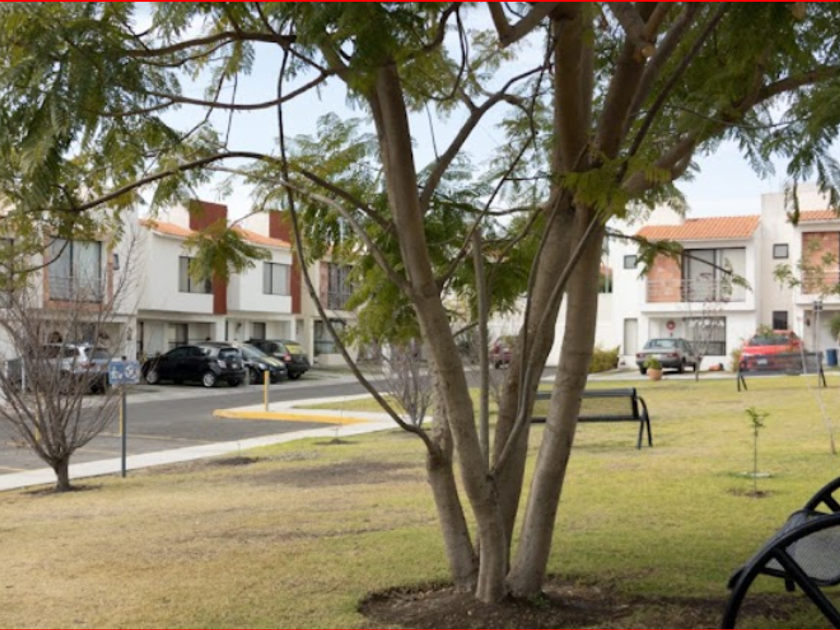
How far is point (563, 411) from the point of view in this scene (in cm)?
557

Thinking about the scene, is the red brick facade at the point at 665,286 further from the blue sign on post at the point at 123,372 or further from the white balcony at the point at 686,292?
the blue sign on post at the point at 123,372

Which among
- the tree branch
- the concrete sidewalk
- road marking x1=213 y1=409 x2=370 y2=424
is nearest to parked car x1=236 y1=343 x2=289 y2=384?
the concrete sidewalk

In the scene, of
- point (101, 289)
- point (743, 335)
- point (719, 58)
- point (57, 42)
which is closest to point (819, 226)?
point (743, 335)

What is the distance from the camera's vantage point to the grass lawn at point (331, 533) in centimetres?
591

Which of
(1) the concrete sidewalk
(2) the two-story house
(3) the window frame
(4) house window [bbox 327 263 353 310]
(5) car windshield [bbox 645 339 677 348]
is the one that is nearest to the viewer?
(4) house window [bbox 327 263 353 310]

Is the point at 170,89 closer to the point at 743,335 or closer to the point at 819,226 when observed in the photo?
the point at 819,226

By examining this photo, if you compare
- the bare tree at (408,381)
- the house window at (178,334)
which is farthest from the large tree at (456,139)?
the house window at (178,334)

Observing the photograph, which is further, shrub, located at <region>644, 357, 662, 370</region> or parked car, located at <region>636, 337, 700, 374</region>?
parked car, located at <region>636, 337, 700, 374</region>

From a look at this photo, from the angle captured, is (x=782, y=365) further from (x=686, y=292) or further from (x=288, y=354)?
(x=288, y=354)

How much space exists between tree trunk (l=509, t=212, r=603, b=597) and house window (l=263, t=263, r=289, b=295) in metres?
42.8

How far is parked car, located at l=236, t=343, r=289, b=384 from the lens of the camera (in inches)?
1521

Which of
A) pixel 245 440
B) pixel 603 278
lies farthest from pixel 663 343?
pixel 603 278

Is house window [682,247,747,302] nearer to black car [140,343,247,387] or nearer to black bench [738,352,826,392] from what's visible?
black bench [738,352,826,392]

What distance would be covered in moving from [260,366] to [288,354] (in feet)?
8.89
